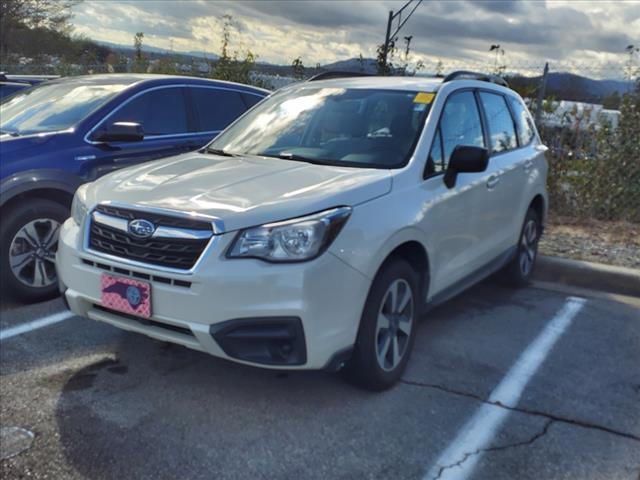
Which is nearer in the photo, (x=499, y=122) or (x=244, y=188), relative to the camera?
(x=244, y=188)

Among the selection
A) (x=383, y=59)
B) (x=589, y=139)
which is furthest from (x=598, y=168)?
(x=383, y=59)

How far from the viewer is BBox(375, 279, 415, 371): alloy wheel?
357 cm

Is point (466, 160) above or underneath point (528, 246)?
above

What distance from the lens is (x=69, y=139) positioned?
16.9 feet

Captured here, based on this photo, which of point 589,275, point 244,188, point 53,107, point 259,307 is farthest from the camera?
point 589,275

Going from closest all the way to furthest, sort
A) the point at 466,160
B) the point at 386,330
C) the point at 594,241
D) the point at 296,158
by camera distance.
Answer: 1. the point at 386,330
2. the point at 466,160
3. the point at 296,158
4. the point at 594,241

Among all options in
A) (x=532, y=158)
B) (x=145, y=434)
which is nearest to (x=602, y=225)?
(x=532, y=158)

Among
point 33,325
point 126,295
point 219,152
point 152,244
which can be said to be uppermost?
point 219,152

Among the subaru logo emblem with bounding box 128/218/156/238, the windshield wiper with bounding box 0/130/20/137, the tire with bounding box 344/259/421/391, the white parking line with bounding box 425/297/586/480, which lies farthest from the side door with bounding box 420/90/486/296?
the windshield wiper with bounding box 0/130/20/137

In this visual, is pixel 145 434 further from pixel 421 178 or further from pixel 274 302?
pixel 421 178

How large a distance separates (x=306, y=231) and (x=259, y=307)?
42cm

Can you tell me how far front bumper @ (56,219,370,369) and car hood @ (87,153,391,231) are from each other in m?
0.23

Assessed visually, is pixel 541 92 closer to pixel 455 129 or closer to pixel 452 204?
pixel 455 129

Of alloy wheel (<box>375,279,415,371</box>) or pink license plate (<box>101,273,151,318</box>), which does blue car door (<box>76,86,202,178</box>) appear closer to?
pink license plate (<box>101,273,151,318</box>)
